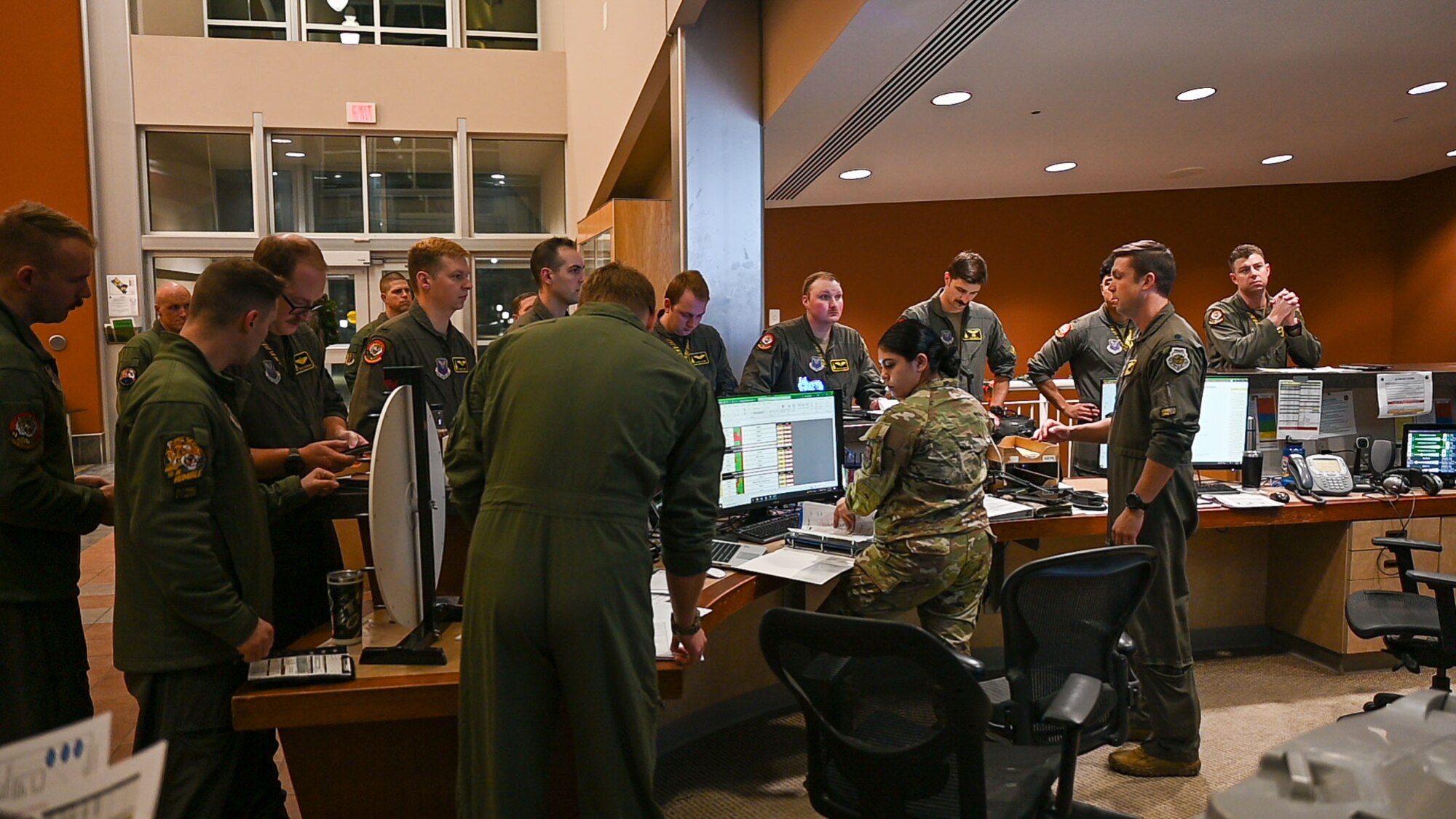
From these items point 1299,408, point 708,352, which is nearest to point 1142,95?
point 1299,408

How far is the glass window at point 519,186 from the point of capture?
9.52 m

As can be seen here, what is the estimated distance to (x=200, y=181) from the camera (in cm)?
897

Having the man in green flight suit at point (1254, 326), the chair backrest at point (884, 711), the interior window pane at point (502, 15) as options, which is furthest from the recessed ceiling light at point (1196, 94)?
the interior window pane at point (502, 15)

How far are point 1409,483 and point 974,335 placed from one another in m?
2.11

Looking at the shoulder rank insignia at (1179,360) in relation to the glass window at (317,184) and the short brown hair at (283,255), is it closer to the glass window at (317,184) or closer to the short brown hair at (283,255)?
the short brown hair at (283,255)

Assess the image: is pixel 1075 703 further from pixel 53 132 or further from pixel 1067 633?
pixel 53 132

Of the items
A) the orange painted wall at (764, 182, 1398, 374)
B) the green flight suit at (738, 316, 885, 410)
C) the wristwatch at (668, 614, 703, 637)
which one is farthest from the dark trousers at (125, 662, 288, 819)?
the orange painted wall at (764, 182, 1398, 374)

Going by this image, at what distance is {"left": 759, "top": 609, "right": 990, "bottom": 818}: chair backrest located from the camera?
1.59 meters

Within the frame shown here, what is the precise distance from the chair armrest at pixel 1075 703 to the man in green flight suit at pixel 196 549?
5.23 feet

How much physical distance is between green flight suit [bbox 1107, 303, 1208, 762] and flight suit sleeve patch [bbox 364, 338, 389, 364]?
250 cm

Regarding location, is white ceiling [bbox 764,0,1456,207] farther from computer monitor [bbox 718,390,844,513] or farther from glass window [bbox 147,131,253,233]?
glass window [bbox 147,131,253,233]

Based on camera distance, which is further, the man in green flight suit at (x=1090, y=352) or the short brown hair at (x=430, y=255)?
the man in green flight suit at (x=1090, y=352)

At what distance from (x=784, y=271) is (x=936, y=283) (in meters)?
1.59

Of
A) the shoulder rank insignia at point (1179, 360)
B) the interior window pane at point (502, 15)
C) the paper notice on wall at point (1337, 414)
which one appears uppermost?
the interior window pane at point (502, 15)
